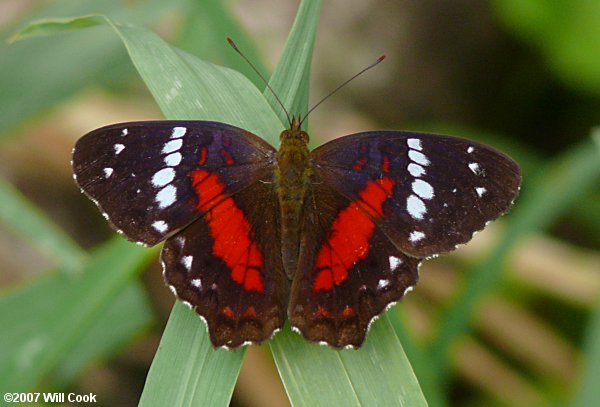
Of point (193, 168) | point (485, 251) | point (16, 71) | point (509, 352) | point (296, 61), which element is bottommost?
point (509, 352)

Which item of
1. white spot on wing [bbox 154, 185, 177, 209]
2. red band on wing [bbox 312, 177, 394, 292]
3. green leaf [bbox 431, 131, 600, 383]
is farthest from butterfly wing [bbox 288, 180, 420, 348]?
green leaf [bbox 431, 131, 600, 383]

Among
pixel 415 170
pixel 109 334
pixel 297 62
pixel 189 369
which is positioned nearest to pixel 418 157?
pixel 415 170

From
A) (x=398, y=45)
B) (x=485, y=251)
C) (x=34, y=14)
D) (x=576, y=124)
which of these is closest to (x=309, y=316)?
(x=485, y=251)

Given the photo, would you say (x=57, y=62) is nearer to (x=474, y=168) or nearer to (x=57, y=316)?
(x=57, y=316)

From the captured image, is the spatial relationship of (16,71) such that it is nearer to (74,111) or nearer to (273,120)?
(74,111)

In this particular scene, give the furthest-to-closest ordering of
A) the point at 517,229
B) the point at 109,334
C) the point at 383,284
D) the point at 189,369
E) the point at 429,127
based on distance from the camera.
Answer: the point at 429,127
the point at 517,229
the point at 109,334
the point at 383,284
the point at 189,369

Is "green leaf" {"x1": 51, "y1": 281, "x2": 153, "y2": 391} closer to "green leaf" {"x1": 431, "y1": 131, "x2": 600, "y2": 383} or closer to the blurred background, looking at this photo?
the blurred background
